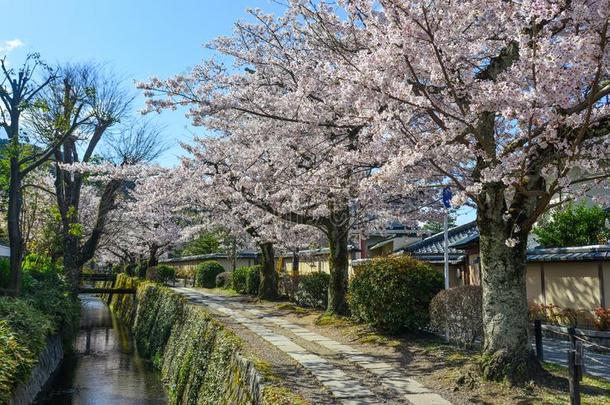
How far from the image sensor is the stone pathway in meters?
6.87

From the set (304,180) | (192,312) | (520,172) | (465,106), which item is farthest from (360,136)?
(192,312)

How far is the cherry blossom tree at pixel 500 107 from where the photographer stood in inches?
229

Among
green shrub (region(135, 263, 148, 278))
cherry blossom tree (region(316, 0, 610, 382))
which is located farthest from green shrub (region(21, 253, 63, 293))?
green shrub (region(135, 263, 148, 278))

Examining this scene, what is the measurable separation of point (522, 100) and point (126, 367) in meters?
17.5

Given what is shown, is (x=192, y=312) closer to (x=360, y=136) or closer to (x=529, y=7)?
(x=360, y=136)

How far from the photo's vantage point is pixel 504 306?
23.8 ft

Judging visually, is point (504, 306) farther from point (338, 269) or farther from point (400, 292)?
point (338, 269)

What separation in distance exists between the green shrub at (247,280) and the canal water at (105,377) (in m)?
6.11

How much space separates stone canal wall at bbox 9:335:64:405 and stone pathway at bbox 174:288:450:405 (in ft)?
17.0

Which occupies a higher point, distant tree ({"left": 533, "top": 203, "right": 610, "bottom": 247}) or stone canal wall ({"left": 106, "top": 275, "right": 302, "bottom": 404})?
distant tree ({"left": 533, "top": 203, "right": 610, "bottom": 247})

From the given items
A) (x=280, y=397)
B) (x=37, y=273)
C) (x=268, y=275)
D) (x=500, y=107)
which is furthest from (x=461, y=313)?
(x=37, y=273)

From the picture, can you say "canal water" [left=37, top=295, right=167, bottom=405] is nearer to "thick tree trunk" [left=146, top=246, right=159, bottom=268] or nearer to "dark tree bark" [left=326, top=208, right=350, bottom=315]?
"dark tree bark" [left=326, top=208, right=350, bottom=315]

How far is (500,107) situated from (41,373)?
13.7 m

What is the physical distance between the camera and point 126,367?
751 inches
